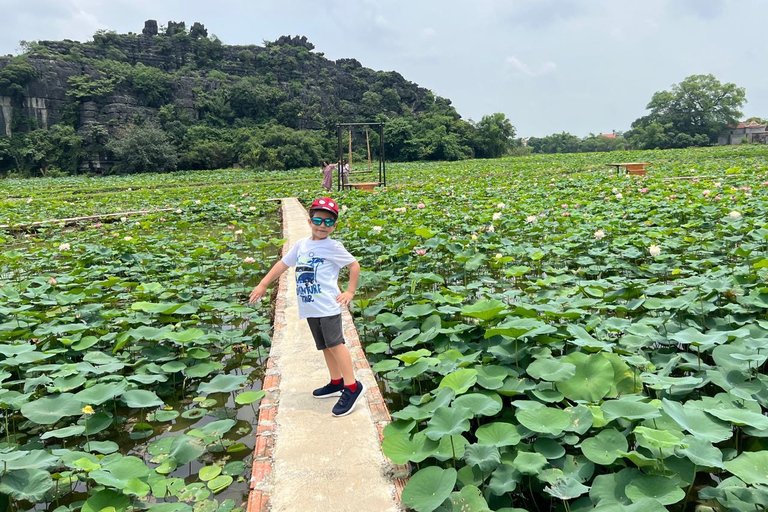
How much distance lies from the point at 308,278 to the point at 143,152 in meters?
31.5

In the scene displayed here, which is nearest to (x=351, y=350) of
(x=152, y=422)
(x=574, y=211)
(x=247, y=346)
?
(x=247, y=346)

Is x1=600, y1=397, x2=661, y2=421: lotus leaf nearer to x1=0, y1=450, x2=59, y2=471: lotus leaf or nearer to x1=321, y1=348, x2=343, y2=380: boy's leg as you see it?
x1=321, y1=348, x2=343, y2=380: boy's leg

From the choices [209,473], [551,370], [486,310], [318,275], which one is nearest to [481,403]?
[551,370]

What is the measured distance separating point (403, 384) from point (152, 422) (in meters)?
1.11

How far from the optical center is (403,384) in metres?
2.08

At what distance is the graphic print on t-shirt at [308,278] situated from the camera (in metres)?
2.01

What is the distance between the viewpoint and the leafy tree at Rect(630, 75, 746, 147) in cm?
5147

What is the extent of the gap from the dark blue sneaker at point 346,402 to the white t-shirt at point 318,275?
33cm

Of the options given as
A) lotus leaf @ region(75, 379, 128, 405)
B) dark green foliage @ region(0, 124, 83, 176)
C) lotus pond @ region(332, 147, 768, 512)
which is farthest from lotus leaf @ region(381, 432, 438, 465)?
dark green foliage @ region(0, 124, 83, 176)

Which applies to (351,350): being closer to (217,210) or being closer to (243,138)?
(217,210)

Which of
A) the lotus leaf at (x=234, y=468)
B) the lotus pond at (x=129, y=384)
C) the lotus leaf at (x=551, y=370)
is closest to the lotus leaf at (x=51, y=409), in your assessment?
the lotus pond at (x=129, y=384)

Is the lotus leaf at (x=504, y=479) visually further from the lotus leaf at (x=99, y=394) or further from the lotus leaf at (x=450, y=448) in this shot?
the lotus leaf at (x=99, y=394)

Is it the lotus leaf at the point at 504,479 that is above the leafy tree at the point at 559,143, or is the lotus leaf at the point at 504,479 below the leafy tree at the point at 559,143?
below

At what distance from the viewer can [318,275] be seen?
203 centimetres
